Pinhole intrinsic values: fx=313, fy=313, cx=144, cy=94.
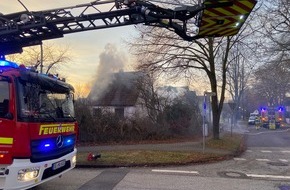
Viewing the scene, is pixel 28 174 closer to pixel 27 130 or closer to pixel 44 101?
pixel 27 130

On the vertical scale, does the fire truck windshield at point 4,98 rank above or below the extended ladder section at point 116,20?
below

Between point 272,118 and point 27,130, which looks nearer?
point 27,130

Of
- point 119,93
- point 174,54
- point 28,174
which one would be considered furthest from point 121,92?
point 28,174

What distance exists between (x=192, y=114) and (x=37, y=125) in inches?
709

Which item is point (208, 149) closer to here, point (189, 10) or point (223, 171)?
point (223, 171)

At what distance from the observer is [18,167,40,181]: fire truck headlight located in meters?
5.59

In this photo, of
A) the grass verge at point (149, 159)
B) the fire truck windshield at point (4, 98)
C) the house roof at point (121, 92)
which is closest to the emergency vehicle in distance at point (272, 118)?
the house roof at point (121, 92)

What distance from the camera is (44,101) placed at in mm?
6371

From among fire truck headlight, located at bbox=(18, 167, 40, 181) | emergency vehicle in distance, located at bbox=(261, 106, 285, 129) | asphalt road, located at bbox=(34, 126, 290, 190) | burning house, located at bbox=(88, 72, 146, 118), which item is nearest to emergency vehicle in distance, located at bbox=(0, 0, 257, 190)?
fire truck headlight, located at bbox=(18, 167, 40, 181)

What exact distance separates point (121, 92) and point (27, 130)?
2607cm

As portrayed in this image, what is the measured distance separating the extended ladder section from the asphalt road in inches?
146

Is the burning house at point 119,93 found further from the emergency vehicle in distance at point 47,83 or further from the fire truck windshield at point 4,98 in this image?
the fire truck windshield at point 4,98

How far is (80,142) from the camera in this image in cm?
1731

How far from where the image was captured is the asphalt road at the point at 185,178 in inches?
311
